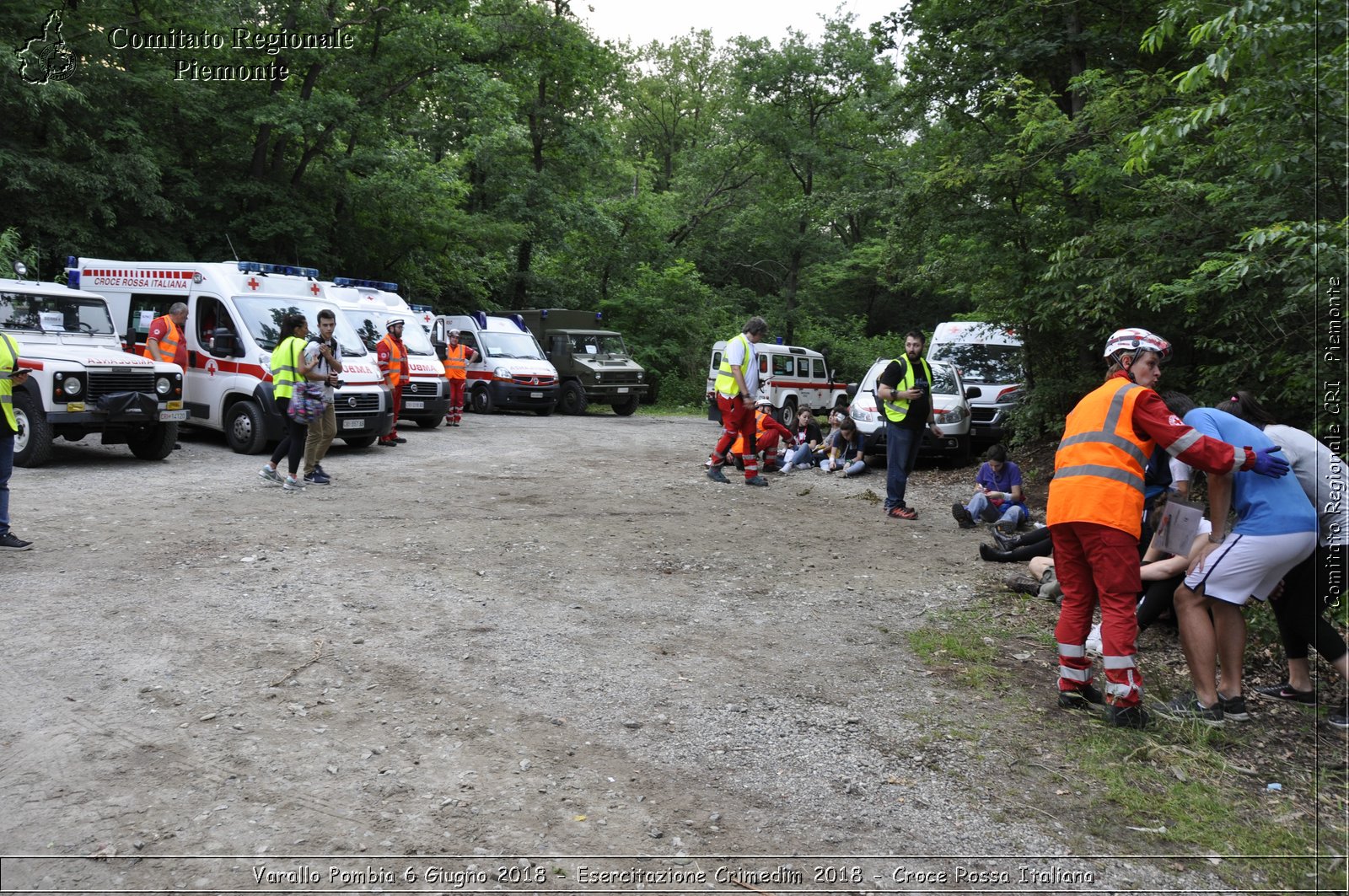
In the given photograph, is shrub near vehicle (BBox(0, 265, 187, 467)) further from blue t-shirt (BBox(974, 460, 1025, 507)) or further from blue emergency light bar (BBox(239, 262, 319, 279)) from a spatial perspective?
blue t-shirt (BBox(974, 460, 1025, 507))

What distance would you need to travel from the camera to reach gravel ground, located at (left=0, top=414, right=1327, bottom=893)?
3.38 m

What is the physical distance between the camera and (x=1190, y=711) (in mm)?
4832


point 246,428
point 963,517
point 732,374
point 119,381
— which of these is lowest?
point 963,517

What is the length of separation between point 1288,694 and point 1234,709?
0.57 m

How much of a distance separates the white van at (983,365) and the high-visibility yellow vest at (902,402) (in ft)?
17.1

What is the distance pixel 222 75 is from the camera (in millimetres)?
22344

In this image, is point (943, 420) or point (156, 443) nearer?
point (156, 443)

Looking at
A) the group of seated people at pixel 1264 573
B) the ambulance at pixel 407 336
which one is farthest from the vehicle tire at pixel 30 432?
the group of seated people at pixel 1264 573

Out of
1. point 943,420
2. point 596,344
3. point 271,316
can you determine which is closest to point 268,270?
point 271,316

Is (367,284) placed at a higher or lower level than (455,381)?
higher

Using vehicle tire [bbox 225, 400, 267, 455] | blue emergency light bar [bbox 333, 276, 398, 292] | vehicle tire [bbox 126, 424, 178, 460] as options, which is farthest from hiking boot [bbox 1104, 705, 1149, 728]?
blue emergency light bar [bbox 333, 276, 398, 292]

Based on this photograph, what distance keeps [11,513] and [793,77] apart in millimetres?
32608

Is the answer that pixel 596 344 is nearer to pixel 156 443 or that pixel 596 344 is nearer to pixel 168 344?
pixel 168 344

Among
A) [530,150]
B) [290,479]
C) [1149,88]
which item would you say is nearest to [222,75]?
[530,150]
